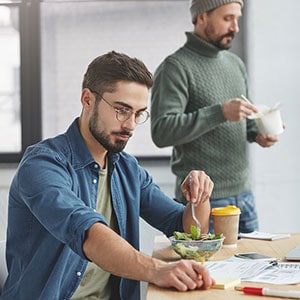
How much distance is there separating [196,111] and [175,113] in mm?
86

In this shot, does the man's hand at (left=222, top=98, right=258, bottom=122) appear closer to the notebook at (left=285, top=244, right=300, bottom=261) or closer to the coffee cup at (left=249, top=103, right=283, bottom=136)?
the coffee cup at (left=249, top=103, right=283, bottom=136)

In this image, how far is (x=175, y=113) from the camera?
10.3 ft

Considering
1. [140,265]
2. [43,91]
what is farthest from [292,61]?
[140,265]

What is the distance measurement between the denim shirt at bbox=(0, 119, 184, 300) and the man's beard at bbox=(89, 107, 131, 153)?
4 centimetres

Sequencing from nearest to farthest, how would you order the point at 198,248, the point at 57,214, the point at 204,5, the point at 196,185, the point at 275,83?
the point at 57,214
the point at 198,248
the point at 196,185
the point at 204,5
the point at 275,83

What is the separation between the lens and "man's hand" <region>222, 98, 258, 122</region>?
2.99 meters

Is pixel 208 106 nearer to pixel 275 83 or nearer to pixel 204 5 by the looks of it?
pixel 204 5

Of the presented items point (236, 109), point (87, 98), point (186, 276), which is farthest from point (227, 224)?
point (236, 109)

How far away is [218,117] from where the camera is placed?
3.04 metres

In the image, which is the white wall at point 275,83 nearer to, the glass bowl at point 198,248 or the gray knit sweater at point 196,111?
the gray knit sweater at point 196,111

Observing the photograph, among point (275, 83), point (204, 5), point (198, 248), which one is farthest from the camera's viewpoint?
point (275, 83)

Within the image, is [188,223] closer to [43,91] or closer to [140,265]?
[140,265]

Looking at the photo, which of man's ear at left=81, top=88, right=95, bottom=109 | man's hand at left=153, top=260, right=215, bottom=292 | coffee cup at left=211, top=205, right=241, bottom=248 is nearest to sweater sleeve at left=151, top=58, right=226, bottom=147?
coffee cup at left=211, top=205, right=241, bottom=248

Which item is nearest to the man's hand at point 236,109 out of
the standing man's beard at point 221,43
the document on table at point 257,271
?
the standing man's beard at point 221,43
